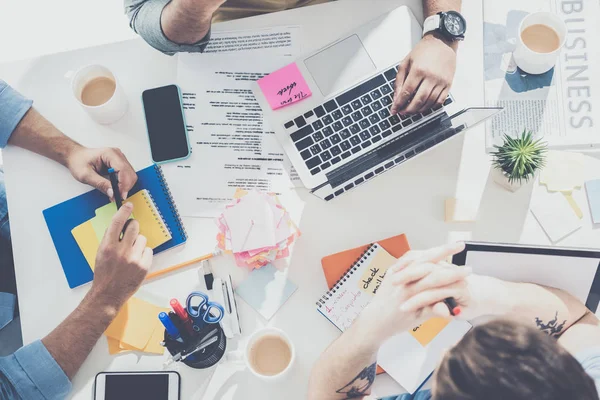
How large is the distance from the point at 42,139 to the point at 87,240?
26 centimetres

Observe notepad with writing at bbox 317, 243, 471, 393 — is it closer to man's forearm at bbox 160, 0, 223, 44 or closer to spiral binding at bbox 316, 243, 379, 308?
spiral binding at bbox 316, 243, 379, 308

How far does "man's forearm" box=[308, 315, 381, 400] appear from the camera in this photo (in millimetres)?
975

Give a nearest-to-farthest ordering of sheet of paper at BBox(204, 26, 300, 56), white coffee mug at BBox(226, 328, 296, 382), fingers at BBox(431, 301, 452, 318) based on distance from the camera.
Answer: fingers at BBox(431, 301, 452, 318) < white coffee mug at BBox(226, 328, 296, 382) < sheet of paper at BBox(204, 26, 300, 56)

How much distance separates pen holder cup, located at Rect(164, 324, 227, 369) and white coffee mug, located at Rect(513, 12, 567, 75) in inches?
33.5

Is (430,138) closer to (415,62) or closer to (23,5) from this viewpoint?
(415,62)

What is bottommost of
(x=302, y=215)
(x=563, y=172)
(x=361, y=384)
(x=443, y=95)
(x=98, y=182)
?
(x=361, y=384)

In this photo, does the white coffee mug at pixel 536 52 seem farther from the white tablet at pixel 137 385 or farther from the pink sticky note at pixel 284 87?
the white tablet at pixel 137 385

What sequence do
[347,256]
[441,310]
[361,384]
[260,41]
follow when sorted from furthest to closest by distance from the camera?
[260,41], [347,256], [361,384], [441,310]

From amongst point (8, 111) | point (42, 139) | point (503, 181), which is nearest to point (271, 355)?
point (503, 181)

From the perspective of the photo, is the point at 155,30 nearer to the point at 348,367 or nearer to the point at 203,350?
the point at 203,350

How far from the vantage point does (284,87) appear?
116cm

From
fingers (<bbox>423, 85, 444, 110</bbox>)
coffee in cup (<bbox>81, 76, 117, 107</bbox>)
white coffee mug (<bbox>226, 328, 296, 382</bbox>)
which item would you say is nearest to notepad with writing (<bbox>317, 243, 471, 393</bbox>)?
white coffee mug (<bbox>226, 328, 296, 382</bbox>)

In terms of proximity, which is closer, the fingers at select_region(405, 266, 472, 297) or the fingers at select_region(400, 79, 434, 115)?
the fingers at select_region(405, 266, 472, 297)

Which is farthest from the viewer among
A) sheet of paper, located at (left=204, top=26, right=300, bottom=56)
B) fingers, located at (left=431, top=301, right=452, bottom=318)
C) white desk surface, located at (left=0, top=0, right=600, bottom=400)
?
sheet of paper, located at (left=204, top=26, right=300, bottom=56)
